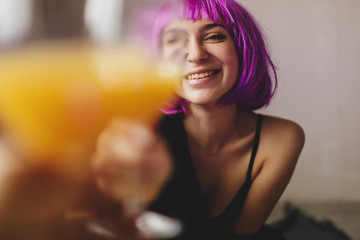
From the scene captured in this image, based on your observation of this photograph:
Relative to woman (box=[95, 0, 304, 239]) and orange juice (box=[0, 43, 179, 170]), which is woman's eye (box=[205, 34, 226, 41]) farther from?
orange juice (box=[0, 43, 179, 170])

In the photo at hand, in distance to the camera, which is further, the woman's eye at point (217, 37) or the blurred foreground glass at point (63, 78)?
the woman's eye at point (217, 37)

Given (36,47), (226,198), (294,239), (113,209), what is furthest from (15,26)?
(294,239)

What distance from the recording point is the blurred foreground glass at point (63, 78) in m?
0.18

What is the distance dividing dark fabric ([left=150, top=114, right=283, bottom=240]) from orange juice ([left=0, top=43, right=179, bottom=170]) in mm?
118

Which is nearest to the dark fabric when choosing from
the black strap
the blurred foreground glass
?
the black strap

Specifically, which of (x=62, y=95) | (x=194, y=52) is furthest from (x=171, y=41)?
(x=62, y=95)

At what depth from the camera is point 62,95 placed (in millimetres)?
182

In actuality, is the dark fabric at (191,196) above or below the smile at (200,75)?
below

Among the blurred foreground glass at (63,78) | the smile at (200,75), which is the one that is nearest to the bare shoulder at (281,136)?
the smile at (200,75)

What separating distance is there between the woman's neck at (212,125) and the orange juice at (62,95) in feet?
0.58

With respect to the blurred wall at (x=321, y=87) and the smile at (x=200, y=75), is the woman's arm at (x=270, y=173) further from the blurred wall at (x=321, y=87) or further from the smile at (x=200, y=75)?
the smile at (x=200, y=75)

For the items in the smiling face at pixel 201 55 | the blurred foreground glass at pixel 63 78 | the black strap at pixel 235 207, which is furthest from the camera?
the black strap at pixel 235 207

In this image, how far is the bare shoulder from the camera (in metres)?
0.40

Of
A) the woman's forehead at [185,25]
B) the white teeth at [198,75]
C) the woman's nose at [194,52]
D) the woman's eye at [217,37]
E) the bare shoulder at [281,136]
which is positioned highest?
the woman's forehead at [185,25]
